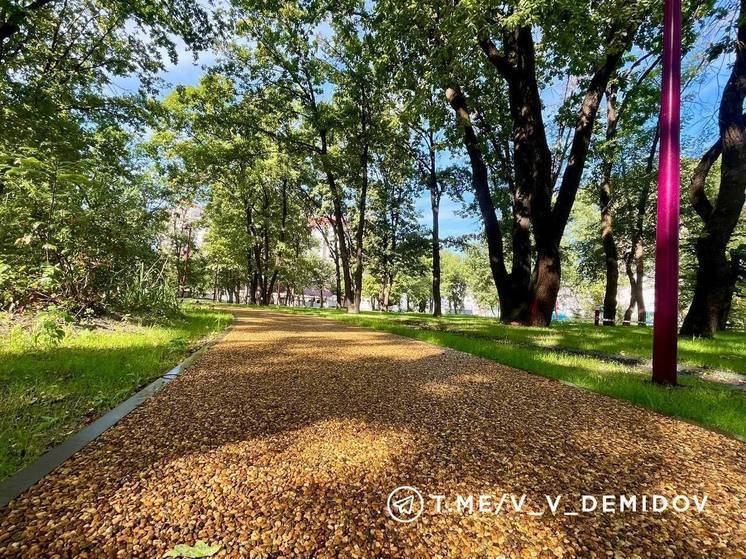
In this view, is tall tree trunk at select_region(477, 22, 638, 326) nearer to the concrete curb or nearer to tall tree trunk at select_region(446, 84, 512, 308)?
tall tree trunk at select_region(446, 84, 512, 308)

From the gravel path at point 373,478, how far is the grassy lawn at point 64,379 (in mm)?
302

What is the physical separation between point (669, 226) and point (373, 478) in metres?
3.68

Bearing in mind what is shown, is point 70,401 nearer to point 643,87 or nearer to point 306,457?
point 306,457

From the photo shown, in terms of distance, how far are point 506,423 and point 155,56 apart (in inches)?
495

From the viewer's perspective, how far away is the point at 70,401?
246 cm

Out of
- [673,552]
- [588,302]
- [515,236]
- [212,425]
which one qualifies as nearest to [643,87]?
[515,236]

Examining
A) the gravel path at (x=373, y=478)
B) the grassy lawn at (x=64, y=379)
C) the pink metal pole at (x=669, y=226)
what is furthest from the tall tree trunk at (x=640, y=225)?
the grassy lawn at (x=64, y=379)

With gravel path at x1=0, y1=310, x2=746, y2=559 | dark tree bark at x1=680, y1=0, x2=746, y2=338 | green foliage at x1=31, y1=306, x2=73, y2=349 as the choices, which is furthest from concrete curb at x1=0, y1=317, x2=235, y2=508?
dark tree bark at x1=680, y1=0, x2=746, y2=338

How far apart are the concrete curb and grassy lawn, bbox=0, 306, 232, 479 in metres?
0.07

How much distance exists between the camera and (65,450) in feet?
5.86

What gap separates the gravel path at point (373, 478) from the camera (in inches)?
47.7

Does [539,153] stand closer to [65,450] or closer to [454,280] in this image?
[65,450]

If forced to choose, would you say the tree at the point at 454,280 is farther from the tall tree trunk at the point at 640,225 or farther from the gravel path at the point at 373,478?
the gravel path at the point at 373,478

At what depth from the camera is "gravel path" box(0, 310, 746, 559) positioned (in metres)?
1.21
